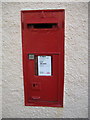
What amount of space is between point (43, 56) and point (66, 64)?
42cm

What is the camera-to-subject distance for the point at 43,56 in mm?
2129

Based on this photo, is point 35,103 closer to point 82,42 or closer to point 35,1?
point 82,42

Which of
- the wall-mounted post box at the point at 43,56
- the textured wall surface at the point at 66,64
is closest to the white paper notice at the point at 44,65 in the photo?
the wall-mounted post box at the point at 43,56

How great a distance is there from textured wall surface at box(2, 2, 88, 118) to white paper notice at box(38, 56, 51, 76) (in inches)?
12.5

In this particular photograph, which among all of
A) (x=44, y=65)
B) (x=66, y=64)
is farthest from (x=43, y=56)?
(x=66, y=64)

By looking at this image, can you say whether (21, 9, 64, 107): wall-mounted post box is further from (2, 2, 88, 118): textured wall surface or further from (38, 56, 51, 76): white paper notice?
(2, 2, 88, 118): textured wall surface

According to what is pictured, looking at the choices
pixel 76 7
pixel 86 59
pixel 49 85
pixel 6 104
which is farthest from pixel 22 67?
pixel 76 7

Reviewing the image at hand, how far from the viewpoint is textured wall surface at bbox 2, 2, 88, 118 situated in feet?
7.02

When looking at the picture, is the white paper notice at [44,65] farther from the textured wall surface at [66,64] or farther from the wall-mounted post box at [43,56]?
the textured wall surface at [66,64]

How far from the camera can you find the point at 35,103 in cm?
227

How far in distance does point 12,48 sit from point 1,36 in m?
0.27

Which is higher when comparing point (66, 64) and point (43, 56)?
point (43, 56)

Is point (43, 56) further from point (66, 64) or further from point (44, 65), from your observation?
point (66, 64)

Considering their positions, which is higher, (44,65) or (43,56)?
(43,56)
